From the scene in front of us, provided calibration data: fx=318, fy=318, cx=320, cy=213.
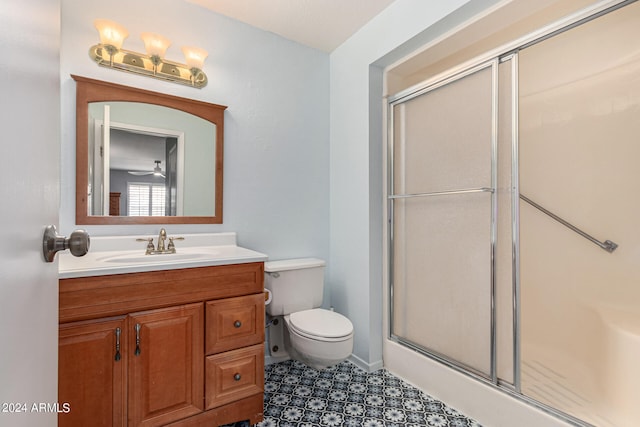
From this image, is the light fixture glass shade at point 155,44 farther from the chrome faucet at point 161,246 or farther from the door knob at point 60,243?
the door knob at point 60,243

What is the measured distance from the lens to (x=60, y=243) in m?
0.62

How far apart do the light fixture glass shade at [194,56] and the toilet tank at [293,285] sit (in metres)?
1.32

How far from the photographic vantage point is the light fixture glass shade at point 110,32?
167 cm

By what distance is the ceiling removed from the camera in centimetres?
196

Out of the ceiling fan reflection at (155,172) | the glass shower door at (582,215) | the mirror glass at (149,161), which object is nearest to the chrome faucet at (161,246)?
the mirror glass at (149,161)

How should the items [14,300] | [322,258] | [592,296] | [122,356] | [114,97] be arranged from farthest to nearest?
[322,258]
[114,97]
[592,296]
[122,356]
[14,300]

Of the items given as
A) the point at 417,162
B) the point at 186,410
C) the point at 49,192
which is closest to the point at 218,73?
the point at 417,162

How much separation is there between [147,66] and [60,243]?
62.3 inches

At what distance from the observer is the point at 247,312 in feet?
5.18

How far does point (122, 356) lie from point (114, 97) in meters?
1.34

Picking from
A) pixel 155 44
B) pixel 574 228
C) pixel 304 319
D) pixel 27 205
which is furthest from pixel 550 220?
pixel 155 44

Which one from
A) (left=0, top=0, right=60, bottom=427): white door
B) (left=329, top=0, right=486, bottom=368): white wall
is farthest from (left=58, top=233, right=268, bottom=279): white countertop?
Answer: (left=329, top=0, right=486, bottom=368): white wall

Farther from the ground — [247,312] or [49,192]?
[49,192]

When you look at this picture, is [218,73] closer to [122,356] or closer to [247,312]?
[247,312]
